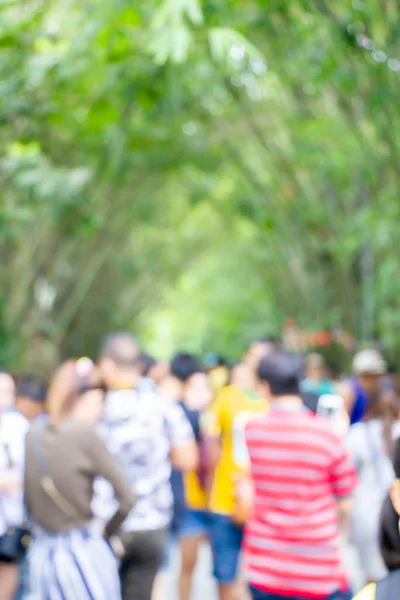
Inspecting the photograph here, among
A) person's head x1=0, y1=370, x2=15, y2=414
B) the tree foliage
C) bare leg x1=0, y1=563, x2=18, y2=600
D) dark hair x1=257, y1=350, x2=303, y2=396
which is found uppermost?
dark hair x1=257, y1=350, x2=303, y2=396

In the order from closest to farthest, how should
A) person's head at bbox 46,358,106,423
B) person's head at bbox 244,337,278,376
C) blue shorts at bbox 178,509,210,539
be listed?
person's head at bbox 46,358,106,423, person's head at bbox 244,337,278,376, blue shorts at bbox 178,509,210,539

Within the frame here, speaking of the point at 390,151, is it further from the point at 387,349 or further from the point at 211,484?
the point at 387,349

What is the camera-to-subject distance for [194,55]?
1116 cm

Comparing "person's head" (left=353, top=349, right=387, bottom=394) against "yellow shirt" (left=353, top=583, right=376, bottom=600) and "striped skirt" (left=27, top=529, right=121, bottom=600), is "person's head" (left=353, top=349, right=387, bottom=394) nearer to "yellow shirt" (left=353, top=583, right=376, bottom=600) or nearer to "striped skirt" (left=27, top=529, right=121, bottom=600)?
"striped skirt" (left=27, top=529, right=121, bottom=600)

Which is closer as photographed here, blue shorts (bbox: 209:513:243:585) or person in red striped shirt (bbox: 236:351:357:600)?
person in red striped shirt (bbox: 236:351:357:600)

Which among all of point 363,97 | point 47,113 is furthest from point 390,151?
point 47,113

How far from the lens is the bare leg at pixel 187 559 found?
6.65 m

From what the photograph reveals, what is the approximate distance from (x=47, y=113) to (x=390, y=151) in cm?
367

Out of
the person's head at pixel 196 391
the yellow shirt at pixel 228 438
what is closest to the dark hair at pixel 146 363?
the person's head at pixel 196 391

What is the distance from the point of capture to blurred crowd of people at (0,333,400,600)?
3.96 m

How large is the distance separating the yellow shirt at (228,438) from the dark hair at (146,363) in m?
2.06

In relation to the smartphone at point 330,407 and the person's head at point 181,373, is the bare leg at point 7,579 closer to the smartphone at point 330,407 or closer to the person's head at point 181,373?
the smartphone at point 330,407

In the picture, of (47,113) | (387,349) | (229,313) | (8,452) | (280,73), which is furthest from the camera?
(229,313)

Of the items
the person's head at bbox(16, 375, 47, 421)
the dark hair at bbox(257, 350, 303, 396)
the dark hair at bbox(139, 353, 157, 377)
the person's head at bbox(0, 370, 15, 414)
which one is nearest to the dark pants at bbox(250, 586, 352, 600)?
the dark hair at bbox(257, 350, 303, 396)
